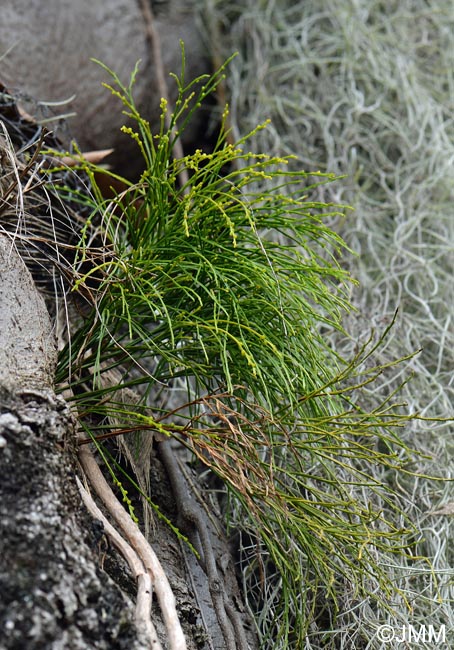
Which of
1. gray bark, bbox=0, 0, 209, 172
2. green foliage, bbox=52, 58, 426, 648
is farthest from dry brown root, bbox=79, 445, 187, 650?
gray bark, bbox=0, 0, 209, 172

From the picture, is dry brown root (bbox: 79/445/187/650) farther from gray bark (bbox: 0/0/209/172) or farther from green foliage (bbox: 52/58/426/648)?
gray bark (bbox: 0/0/209/172)

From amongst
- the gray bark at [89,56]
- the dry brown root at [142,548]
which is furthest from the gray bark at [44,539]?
the gray bark at [89,56]

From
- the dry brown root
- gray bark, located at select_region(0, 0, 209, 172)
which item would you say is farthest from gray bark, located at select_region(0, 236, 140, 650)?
gray bark, located at select_region(0, 0, 209, 172)

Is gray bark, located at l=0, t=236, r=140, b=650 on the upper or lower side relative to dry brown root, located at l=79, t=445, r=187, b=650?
upper

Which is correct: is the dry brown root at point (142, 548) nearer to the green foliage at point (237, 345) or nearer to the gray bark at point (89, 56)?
the green foliage at point (237, 345)

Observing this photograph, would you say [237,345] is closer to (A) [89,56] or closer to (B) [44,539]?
(B) [44,539]

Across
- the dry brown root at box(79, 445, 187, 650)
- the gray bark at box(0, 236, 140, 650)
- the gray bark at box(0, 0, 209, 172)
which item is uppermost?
the gray bark at box(0, 0, 209, 172)

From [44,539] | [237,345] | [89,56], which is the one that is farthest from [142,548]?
[89,56]

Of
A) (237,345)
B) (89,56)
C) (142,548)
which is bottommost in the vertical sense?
(142,548)

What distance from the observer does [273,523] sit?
1.10 meters

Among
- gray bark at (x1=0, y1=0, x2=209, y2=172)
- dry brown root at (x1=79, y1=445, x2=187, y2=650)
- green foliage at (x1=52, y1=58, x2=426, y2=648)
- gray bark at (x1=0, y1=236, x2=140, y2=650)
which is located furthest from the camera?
gray bark at (x1=0, y1=0, x2=209, y2=172)

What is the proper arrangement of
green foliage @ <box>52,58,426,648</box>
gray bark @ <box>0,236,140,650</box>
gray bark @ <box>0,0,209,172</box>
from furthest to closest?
gray bark @ <box>0,0,209,172</box>
green foliage @ <box>52,58,426,648</box>
gray bark @ <box>0,236,140,650</box>

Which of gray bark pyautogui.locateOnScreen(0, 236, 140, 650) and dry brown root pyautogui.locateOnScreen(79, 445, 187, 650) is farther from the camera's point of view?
dry brown root pyautogui.locateOnScreen(79, 445, 187, 650)

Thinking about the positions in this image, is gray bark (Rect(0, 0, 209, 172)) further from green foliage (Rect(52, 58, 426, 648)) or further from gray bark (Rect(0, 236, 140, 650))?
gray bark (Rect(0, 236, 140, 650))
